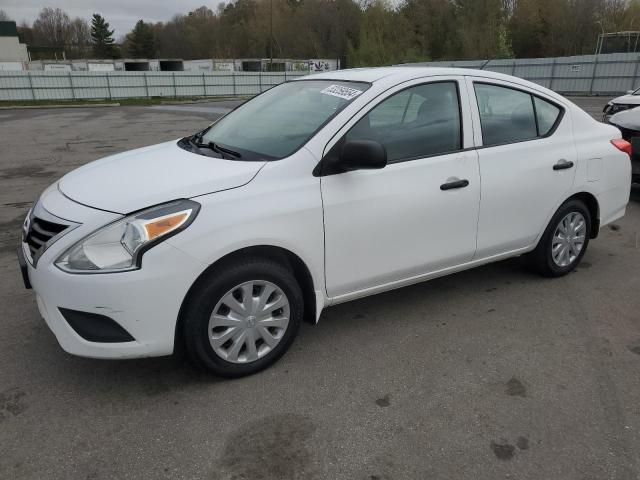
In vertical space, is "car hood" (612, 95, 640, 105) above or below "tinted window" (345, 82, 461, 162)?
below

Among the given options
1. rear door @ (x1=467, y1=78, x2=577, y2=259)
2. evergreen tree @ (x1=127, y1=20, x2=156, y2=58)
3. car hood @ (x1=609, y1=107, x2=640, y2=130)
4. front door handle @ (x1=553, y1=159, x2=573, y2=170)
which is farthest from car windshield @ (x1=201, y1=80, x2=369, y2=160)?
evergreen tree @ (x1=127, y1=20, x2=156, y2=58)

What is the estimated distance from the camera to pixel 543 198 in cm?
399

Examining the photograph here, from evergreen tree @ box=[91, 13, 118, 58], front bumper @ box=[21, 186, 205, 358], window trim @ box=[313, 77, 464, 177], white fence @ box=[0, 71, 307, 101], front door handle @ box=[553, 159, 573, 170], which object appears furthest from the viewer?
evergreen tree @ box=[91, 13, 118, 58]

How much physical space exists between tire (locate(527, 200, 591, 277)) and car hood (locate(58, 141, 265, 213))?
2.47 m

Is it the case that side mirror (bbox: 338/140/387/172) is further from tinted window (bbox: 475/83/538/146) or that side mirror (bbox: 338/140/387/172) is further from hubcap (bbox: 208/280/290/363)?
tinted window (bbox: 475/83/538/146)

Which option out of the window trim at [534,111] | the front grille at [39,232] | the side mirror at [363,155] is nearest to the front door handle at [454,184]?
the window trim at [534,111]

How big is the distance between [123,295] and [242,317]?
63 centimetres

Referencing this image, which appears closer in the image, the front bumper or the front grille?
the front bumper

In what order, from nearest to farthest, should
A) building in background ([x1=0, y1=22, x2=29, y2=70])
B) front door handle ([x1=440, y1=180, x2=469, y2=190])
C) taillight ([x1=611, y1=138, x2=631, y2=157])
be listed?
front door handle ([x1=440, y1=180, x2=469, y2=190]), taillight ([x1=611, y1=138, x2=631, y2=157]), building in background ([x1=0, y1=22, x2=29, y2=70])

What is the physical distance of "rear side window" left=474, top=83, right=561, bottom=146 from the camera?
3715 millimetres

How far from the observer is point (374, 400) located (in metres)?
2.80

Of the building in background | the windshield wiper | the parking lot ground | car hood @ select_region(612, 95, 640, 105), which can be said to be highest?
the building in background

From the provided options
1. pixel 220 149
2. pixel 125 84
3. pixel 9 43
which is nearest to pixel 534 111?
pixel 220 149

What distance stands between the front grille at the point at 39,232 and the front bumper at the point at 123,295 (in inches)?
4.9
